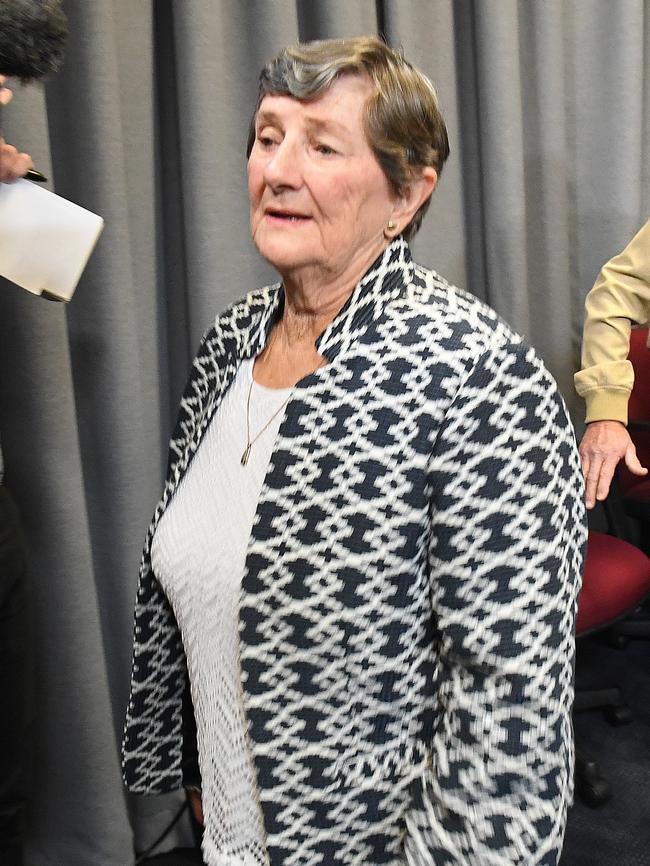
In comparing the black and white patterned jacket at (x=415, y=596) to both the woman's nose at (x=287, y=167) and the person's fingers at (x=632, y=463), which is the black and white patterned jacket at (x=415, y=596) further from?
the person's fingers at (x=632, y=463)

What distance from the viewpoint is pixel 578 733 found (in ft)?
7.45

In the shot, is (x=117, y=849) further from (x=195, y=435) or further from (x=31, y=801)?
(x=195, y=435)

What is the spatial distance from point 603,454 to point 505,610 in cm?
116

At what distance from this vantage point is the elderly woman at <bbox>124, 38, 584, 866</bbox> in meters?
0.74

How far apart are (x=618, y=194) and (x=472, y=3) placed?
689 millimetres

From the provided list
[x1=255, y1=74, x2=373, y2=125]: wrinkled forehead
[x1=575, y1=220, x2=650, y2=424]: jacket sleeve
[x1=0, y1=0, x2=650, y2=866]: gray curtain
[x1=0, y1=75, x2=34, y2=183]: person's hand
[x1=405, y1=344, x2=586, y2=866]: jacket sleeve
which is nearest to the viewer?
[x1=405, y1=344, x2=586, y2=866]: jacket sleeve

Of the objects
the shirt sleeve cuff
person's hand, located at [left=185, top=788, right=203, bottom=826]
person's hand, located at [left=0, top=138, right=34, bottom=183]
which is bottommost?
person's hand, located at [left=185, top=788, right=203, bottom=826]

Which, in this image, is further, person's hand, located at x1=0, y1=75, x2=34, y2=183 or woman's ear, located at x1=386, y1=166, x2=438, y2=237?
person's hand, located at x1=0, y1=75, x2=34, y2=183

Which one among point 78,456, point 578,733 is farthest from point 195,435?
point 578,733

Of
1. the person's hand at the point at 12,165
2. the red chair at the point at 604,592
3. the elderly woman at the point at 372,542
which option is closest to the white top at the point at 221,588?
the elderly woman at the point at 372,542

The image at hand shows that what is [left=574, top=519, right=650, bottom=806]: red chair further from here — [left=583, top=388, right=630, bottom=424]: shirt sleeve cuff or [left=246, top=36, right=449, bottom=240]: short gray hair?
[left=246, top=36, right=449, bottom=240]: short gray hair

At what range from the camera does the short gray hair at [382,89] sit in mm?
857

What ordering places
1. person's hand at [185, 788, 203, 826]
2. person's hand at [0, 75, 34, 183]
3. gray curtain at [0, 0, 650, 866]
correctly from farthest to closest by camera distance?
gray curtain at [0, 0, 650, 866] → person's hand at [185, 788, 203, 826] → person's hand at [0, 75, 34, 183]

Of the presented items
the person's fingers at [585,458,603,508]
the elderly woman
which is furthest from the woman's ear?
the person's fingers at [585,458,603,508]
